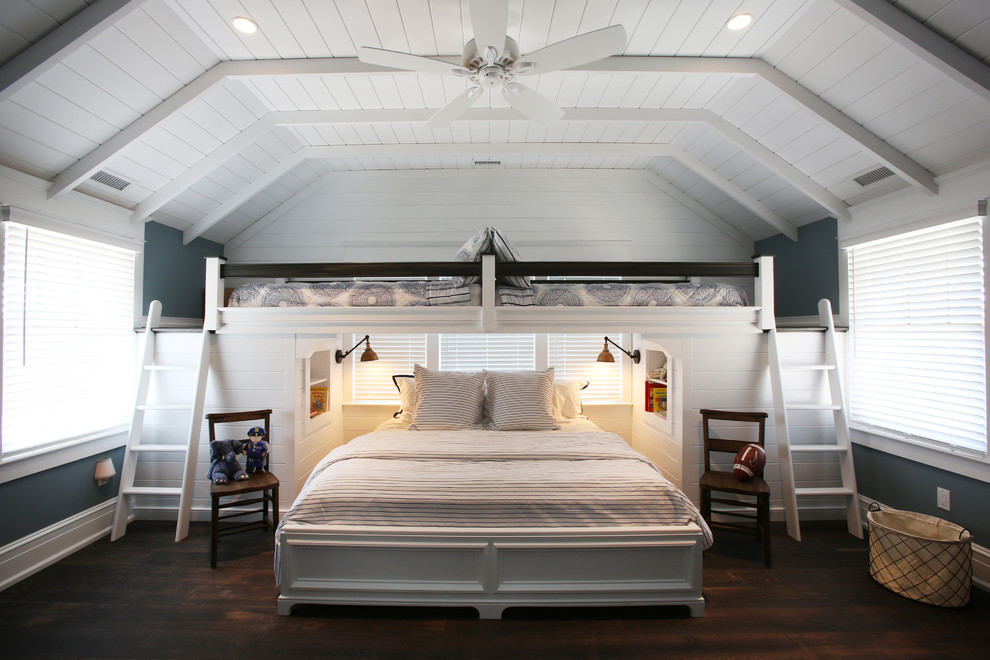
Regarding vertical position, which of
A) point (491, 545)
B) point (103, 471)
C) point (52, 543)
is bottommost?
point (52, 543)

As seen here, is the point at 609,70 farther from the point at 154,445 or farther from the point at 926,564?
the point at 154,445

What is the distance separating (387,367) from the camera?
170 inches

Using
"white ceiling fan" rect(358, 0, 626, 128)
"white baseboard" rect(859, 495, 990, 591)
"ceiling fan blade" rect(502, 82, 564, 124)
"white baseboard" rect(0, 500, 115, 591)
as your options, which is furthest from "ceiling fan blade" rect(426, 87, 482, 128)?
"white baseboard" rect(859, 495, 990, 591)

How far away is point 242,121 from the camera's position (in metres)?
3.13

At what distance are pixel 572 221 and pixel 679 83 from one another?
5.50 feet

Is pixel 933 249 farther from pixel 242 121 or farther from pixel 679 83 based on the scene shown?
pixel 242 121

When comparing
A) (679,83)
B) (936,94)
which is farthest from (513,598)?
(936,94)

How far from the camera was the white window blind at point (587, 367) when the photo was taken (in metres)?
4.31

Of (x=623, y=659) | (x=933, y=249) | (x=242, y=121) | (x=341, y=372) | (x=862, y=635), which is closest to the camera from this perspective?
(x=623, y=659)

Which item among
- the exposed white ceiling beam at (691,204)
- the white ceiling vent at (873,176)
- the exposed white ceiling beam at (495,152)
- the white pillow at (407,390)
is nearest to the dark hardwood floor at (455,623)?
the white pillow at (407,390)

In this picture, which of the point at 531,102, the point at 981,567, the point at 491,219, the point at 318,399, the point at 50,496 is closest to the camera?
the point at 531,102

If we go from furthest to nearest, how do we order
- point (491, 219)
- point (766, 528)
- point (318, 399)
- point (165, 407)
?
point (491, 219)
point (318, 399)
point (165, 407)
point (766, 528)

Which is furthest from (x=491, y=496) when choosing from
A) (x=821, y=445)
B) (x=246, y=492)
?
(x=821, y=445)

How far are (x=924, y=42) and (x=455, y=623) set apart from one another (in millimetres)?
3459
